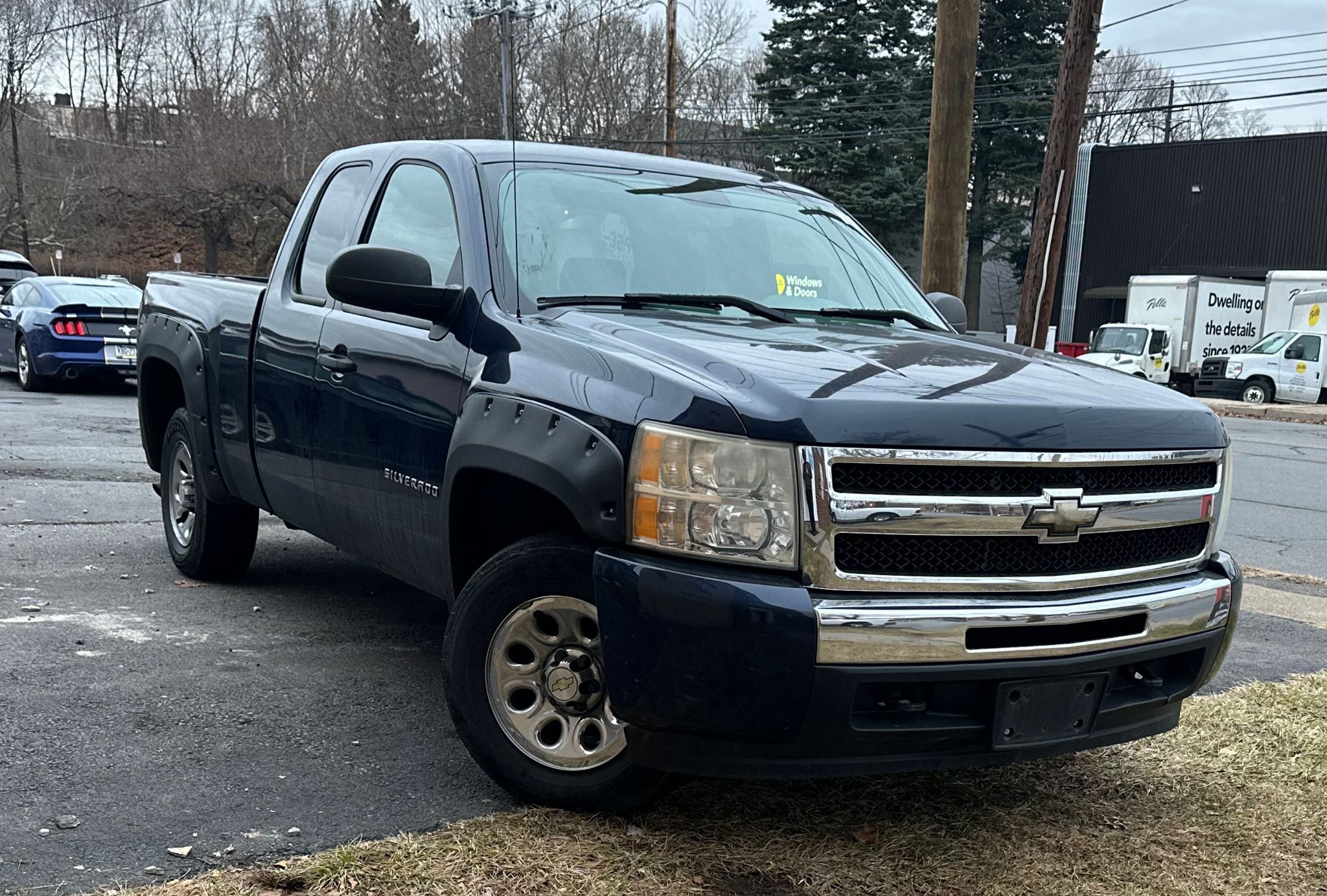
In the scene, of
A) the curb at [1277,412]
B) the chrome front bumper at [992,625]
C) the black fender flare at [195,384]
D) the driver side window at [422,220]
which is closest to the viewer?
the chrome front bumper at [992,625]

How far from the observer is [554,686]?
11.3 feet

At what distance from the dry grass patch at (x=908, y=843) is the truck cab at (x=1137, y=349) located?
28.2 m

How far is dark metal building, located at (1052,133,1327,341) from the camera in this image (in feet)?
123

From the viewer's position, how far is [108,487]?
9188 mm

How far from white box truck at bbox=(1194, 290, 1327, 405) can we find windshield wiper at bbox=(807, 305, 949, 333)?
26251 millimetres

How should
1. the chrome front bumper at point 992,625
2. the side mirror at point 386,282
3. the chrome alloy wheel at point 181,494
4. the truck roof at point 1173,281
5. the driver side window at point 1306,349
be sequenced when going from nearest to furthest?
the chrome front bumper at point 992,625
the side mirror at point 386,282
the chrome alloy wheel at point 181,494
the driver side window at point 1306,349
the truck roof at point 1173,281

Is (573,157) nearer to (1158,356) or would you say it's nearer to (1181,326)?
(1158,356)

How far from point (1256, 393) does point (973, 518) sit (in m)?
28.1

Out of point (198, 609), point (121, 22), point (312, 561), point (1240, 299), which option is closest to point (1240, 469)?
point (312, 561)

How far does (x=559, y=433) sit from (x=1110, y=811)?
2.00 meters

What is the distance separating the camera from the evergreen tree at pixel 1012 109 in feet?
152

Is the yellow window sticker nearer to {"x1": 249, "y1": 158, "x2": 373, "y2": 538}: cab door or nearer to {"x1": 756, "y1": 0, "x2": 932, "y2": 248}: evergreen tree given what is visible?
{"x1": 249, "y1": 158, "x2": 373, "y2": 538}: cab door

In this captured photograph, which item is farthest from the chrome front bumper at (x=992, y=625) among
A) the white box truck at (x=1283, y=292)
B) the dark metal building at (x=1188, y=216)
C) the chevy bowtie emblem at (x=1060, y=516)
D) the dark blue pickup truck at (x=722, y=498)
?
the dark metal building at (x=1188, y=216)

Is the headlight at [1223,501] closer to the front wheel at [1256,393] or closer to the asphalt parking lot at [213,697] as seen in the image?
the asphalt parking lot at [213,697]
